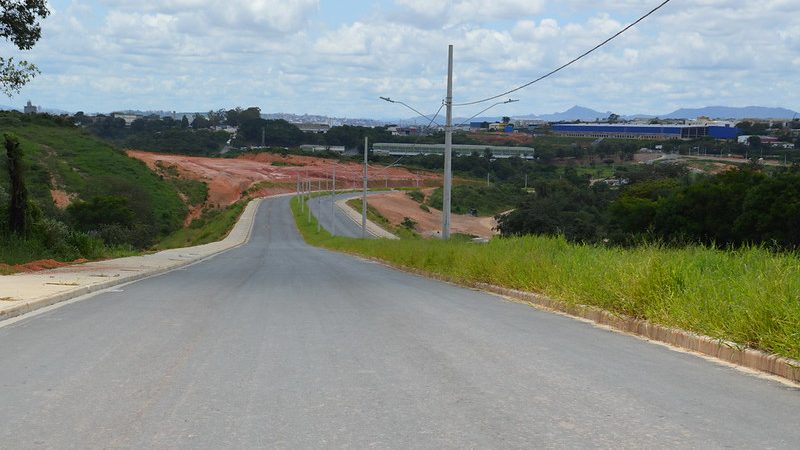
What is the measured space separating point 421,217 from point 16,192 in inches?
3618

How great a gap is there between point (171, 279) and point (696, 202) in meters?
42.2

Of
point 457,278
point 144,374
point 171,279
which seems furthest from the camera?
point 171,279

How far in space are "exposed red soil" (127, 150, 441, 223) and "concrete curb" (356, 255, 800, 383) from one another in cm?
9744

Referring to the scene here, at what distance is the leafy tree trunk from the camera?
2870cm

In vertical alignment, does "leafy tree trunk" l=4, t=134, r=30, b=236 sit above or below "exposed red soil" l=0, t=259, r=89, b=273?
above

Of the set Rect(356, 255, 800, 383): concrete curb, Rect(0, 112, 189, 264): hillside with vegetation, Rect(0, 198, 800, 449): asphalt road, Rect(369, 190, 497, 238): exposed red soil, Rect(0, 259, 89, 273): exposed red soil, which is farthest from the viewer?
Rect(369, 190, 497, 238): exposed red soil

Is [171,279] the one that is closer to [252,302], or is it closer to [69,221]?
[252,302]

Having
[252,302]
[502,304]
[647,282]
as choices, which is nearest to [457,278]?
[502,304]

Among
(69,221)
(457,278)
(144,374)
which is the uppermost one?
(144,374)

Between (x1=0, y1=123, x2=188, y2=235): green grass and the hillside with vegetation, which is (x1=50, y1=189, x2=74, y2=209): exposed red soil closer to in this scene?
the hillside with vegetation

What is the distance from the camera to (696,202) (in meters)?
59.0

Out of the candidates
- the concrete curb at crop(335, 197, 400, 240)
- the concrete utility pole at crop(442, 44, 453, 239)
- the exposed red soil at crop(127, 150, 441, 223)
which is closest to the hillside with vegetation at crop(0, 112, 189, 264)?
the exposed red soil at crop(127, 150, 441, 223)

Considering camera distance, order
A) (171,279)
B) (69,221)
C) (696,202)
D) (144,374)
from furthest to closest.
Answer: (69,221) < (696,202) < (171,279) < (144,374)

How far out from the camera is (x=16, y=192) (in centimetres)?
2891
